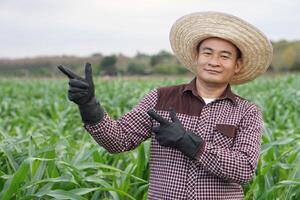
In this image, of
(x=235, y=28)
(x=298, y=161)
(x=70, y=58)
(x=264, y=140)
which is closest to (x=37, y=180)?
(x=235, y=28)

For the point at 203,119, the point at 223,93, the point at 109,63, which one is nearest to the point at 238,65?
the point at 223,93

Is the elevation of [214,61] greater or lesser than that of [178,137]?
greater

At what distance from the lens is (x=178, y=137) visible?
2.41m

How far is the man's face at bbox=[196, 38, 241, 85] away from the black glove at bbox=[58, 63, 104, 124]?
49 centimetres

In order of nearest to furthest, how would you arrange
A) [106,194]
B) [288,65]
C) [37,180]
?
→ [37,180] → [106,194] → [288,65]

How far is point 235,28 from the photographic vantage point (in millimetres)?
2686

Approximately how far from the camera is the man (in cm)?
252

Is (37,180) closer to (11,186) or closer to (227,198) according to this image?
(11,186)

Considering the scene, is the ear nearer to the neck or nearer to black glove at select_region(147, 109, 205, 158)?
the neck

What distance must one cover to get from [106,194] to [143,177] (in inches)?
14.1

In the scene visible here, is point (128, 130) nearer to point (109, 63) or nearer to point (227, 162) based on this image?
point (227, 162)

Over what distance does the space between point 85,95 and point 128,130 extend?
1.19 feet

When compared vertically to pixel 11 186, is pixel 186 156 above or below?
above

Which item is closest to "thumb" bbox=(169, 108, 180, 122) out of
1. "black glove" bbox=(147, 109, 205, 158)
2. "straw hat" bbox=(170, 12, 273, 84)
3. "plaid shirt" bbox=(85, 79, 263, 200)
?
"black glove" bbox=(147, 109, 205, 158)
